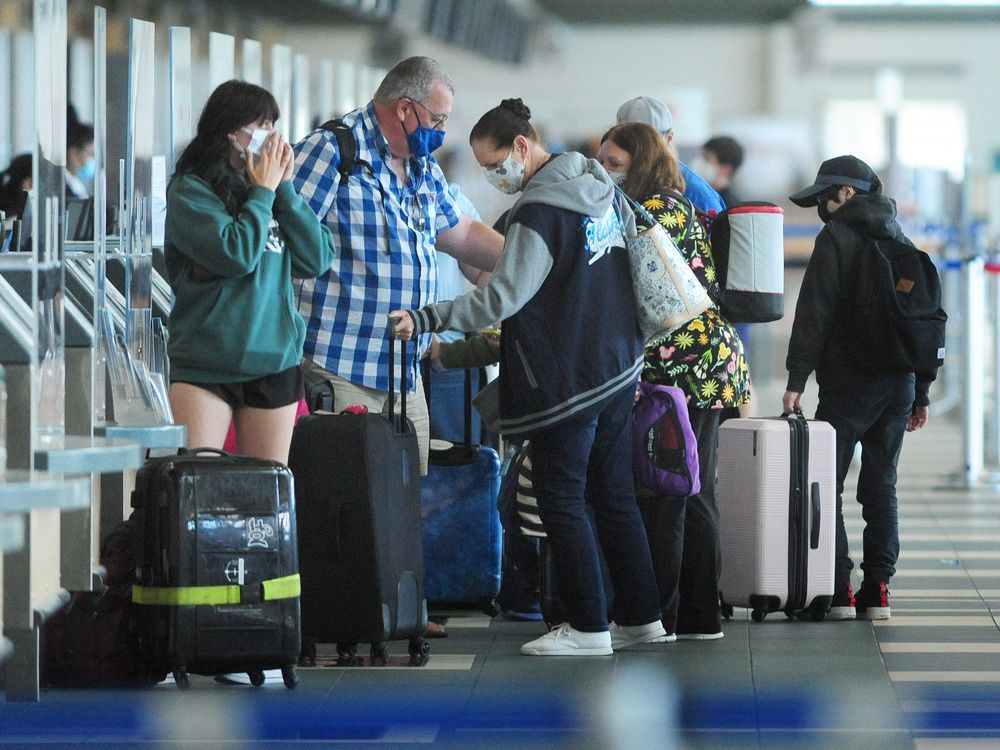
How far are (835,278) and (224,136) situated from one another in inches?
71.7

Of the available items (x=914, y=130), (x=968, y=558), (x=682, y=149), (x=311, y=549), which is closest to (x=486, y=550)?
(x=311, y=549)

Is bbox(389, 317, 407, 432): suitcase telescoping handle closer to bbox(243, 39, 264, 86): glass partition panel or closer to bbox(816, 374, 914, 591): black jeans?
bbox(816, 374, 914, 591): black jeans

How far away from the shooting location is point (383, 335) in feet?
14.5

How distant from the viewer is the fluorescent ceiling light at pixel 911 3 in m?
22.3

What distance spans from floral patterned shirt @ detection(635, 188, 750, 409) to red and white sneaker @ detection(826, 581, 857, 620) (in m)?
0.71

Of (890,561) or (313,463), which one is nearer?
(313,463)

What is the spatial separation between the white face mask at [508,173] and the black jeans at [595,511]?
58 centimetres

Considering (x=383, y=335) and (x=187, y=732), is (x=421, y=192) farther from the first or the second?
(x=187, y=732)

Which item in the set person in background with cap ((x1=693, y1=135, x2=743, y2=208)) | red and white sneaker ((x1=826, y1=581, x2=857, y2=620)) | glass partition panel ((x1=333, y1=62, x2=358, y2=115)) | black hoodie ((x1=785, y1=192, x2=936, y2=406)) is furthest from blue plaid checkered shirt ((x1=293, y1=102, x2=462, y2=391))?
glass partition panel ((x1=333, y1=62, x2=358, y2=115))

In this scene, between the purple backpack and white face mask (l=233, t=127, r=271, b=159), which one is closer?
white face mask (l=233, t=127, r=271, b=159)

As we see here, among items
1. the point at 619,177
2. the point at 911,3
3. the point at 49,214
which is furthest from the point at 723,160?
the point at 911,3

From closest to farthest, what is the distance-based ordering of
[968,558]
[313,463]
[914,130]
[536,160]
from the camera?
1. [313,463]
2. [536,160]
3. [968,558]
4. [914,130]

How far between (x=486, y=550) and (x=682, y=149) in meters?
14.1

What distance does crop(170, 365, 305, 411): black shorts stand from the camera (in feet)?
13.1
